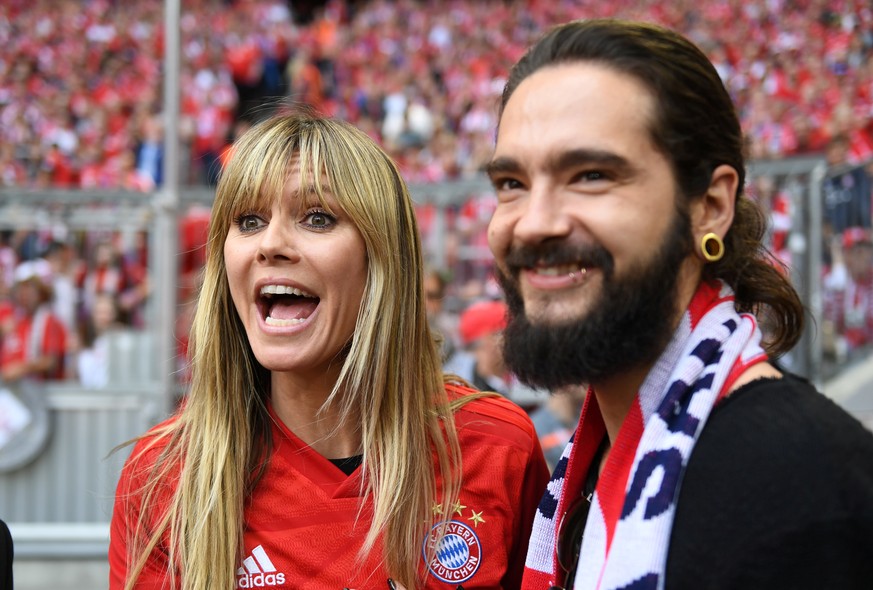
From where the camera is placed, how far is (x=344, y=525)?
2.22 m

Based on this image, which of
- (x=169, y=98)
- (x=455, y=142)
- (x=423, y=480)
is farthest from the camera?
(x=455, y=142)

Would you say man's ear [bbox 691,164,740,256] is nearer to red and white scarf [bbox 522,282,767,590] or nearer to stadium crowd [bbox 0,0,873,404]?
red and white scarf [bbox 522,282,767,590]

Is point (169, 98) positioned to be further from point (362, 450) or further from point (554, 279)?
point (554, 279)

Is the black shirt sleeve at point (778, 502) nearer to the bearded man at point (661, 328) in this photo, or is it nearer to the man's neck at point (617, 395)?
the bearded man at point (661, 328)

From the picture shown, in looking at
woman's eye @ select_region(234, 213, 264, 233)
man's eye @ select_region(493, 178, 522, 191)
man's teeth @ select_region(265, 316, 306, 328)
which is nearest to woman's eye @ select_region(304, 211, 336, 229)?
woman's eye @ select_region(234, 213, 264, 233)

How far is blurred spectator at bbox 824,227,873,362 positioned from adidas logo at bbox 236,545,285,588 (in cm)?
511

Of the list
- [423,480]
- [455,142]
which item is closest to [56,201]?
[423,480]

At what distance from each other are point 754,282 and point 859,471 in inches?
20.0

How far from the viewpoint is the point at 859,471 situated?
1359mm

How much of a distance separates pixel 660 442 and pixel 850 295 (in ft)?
18.6

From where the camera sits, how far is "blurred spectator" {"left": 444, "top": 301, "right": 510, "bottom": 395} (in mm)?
5008

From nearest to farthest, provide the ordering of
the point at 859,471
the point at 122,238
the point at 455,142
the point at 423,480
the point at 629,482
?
1. the point at 859,471
2. the point at 629,482
3. the point at 423,480
4. the point at 122,238
5. the point at 455,142

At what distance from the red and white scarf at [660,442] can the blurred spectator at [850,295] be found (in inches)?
203

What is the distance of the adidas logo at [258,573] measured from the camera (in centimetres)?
216
